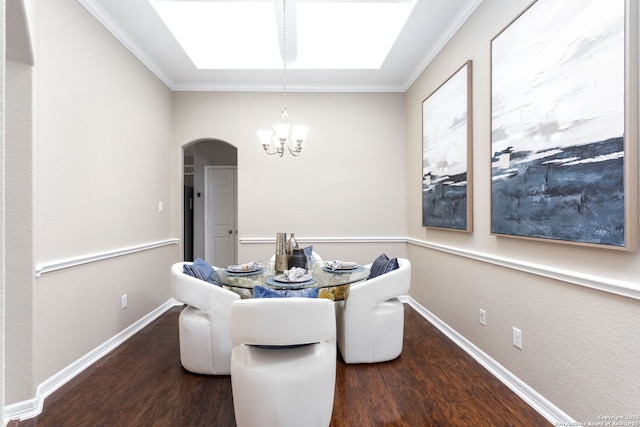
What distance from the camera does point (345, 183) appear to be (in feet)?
14.8

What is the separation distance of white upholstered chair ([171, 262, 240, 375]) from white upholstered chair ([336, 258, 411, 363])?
0.91m

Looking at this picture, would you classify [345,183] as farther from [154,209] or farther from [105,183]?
[105,183]

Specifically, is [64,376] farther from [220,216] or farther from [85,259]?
[220,216]

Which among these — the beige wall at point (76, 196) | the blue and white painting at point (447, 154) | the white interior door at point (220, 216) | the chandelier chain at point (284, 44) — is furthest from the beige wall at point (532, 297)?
the white interior door at point (220, 216)

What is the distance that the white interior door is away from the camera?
6.04m

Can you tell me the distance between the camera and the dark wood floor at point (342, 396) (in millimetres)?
1935

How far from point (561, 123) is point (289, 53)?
2827 millimetres

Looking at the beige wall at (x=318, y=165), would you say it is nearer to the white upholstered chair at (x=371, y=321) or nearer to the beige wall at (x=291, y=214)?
the beige wall at (x=291, y=214)

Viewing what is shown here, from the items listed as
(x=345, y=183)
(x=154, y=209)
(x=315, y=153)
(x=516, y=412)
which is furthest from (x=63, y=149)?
(x=516, y=412)

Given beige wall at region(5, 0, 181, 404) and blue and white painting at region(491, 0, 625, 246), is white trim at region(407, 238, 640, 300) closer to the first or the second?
Answer: blue and white painting at region(491, 0, 625, 246)

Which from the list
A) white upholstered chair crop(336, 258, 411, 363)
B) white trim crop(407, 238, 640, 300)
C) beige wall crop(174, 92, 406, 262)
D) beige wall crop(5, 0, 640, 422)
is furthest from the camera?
beige wall crop(174, 92, 406, 262)

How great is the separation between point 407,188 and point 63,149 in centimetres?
376

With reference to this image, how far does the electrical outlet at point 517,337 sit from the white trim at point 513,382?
0.73 ft

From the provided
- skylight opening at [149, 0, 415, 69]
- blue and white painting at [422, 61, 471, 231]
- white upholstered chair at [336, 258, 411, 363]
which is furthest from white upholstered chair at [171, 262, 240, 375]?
skylight opening at [149, 0, 415, 69]
